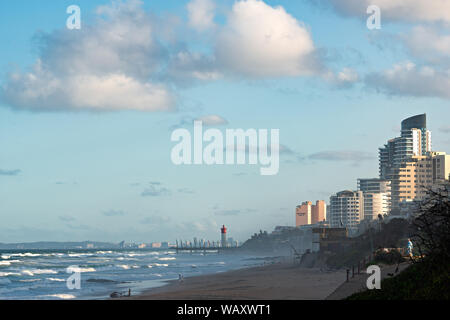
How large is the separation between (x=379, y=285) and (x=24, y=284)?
182 feet

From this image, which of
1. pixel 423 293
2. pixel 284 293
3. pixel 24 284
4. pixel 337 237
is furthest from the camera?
pixel 337 237

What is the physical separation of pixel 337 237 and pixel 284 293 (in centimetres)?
4772

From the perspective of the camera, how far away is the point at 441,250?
19609mm

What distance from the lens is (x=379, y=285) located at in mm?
24453
